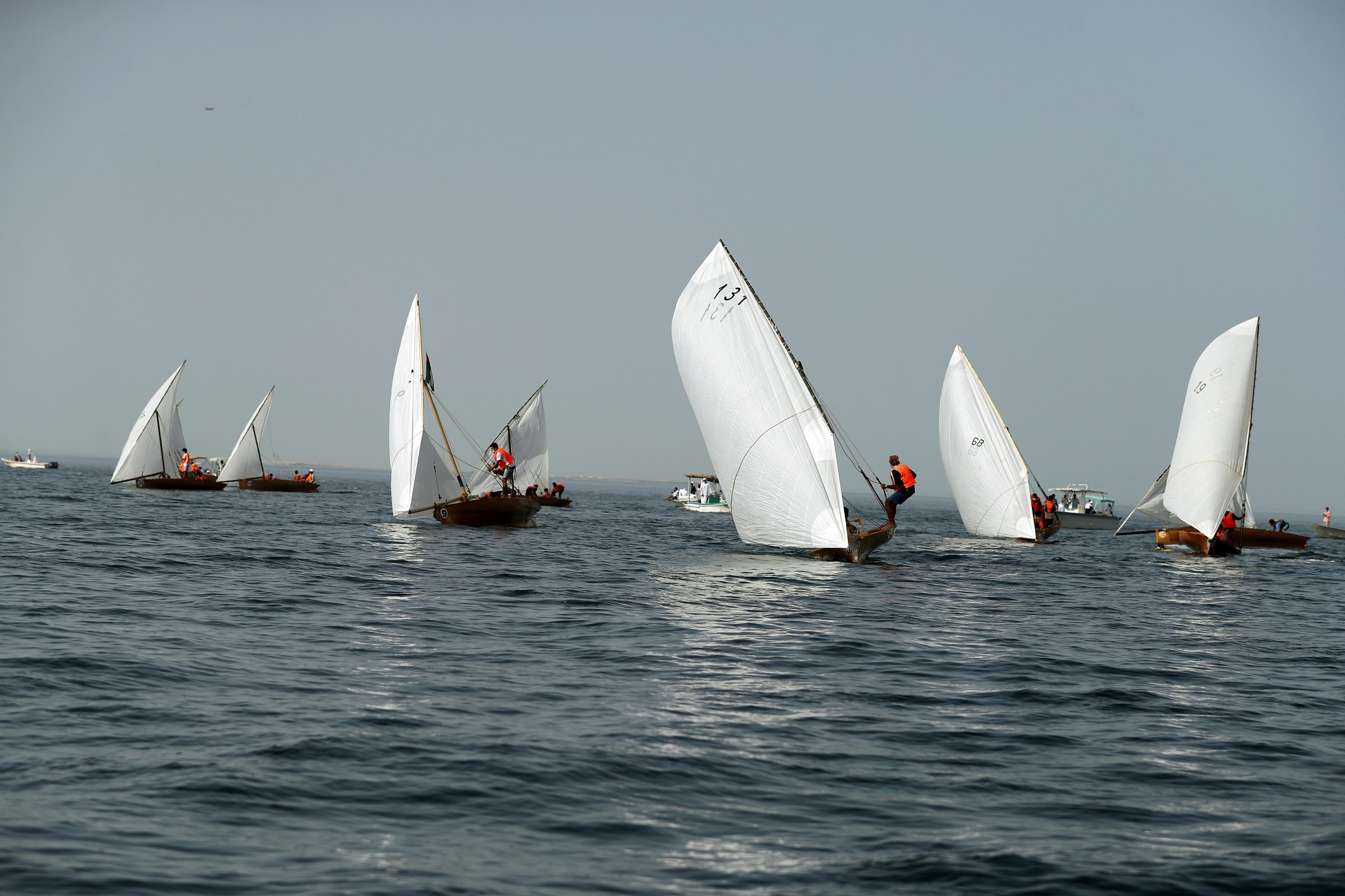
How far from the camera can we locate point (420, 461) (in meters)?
42.5

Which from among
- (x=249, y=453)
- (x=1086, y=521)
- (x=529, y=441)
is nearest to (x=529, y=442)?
(x=529, y=441)

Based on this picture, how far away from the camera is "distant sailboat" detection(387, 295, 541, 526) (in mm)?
42781

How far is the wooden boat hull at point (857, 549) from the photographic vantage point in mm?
29766

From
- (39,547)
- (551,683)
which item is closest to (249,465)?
(39,547)

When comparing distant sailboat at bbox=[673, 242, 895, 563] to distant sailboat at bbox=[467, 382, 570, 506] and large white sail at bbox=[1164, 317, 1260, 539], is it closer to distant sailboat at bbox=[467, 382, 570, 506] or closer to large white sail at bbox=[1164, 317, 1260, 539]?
large white sail at bbox=[1164, 317, 1260, 539]

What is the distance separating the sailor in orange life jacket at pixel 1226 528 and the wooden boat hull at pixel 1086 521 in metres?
30.2

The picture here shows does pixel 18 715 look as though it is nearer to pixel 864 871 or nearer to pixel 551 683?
pixel 551 683

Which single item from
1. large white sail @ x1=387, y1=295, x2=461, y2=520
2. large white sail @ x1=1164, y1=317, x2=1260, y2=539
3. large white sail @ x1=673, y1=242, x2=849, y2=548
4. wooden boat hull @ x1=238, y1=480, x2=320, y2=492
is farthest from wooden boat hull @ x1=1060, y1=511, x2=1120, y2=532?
wooden boat hull @ x1=238, y1=480, x2=320, y2=492

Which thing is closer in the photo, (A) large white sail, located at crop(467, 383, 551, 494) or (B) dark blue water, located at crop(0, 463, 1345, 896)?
(B) dark blue water, located at crop(0, 463, 1345, 896)

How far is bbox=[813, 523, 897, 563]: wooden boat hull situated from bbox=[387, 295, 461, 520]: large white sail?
18.6 meters

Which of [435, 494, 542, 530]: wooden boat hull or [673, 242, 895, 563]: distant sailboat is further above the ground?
[673, 242, 895, 563]: distant sailboat

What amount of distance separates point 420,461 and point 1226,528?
31.5 metres

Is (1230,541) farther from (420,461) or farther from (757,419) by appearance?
(420,461)

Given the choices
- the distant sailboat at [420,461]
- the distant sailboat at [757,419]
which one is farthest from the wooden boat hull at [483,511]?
the distant sailboat at [757,419]
